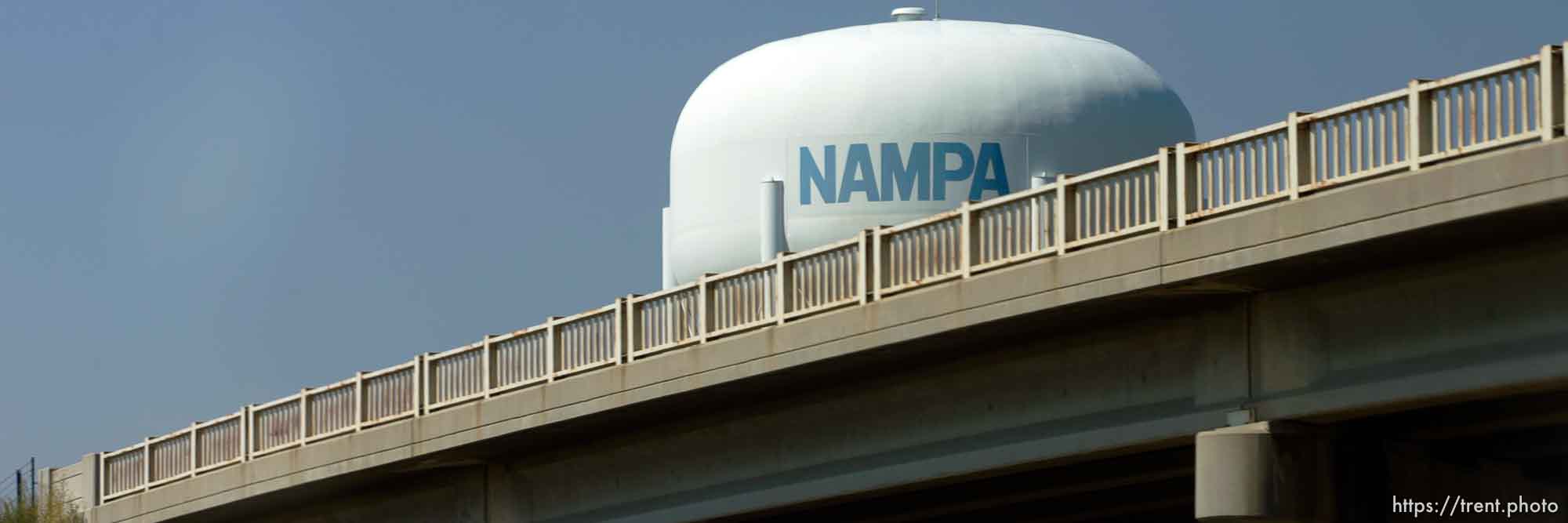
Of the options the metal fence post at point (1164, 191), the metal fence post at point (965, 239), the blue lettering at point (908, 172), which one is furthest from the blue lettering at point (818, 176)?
the metal fence post at point (1164, 191)

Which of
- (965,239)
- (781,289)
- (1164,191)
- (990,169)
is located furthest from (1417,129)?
(990,169)

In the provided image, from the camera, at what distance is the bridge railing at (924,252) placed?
2262cm

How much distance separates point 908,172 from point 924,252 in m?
14.7

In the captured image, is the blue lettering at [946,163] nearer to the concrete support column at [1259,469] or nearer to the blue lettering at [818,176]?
the blue lettering at [818,176]

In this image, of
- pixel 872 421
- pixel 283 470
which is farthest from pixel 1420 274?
pixel 283 470

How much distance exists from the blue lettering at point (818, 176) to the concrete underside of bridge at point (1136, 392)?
863 centimetres

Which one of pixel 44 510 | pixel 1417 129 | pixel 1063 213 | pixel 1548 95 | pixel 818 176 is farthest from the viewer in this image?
pixel 44 510

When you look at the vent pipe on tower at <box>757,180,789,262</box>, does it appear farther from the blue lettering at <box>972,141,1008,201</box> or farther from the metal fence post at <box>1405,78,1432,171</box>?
the metal fence post at <box>1405,78,1432,171</box>

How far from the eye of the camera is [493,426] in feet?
112

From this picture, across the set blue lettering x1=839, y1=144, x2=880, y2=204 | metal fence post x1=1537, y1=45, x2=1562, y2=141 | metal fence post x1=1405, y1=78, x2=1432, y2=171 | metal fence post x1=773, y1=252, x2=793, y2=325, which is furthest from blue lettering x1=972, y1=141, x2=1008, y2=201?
metal fence post x1=1537, y1=45, x2=1562, y2=141

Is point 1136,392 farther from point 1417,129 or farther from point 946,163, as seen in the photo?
point 946,163

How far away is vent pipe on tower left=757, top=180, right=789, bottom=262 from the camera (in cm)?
4381

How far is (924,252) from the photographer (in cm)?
2847

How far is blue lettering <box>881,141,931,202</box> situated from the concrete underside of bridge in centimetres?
798
